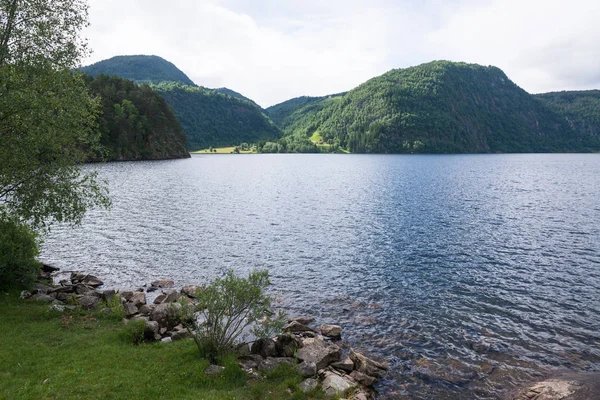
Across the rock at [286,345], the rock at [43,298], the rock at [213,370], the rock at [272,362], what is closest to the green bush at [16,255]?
the rock at [43,298]

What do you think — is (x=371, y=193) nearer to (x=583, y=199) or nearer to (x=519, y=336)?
(x=583, y=199)

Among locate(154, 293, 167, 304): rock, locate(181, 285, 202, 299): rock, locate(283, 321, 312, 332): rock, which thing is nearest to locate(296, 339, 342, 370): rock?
locate(283, 321, 312, 332): rock

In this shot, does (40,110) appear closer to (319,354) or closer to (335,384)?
(319,354)

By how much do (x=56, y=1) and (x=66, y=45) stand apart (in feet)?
9.76

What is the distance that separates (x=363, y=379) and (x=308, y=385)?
2.99 meters

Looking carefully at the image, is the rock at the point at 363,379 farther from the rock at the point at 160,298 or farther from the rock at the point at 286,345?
the rock at the point at 160,298

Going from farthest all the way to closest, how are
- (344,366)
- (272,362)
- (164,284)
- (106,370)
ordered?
(164,284) → (344,366) → (272,362) → (106,370)

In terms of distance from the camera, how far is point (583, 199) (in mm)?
68875

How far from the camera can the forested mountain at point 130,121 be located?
162m

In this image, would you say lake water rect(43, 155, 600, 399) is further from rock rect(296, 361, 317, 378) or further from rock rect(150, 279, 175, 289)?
rock rect(296, 361, 317, 378)

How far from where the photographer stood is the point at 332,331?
68.2 ft

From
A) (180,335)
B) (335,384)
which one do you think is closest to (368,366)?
(335,384)

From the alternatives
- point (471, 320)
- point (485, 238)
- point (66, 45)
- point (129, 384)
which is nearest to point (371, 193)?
point (485, 238)

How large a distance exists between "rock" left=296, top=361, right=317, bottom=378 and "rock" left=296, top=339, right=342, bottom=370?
1.86 ft
